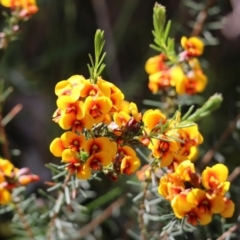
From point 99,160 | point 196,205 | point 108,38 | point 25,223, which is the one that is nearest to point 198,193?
point 196,205

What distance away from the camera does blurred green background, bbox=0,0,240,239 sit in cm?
155

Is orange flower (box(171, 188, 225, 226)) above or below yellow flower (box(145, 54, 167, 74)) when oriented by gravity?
below

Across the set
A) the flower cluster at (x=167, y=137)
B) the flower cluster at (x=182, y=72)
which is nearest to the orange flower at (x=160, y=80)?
the flower cluster at (x=182, y=72)

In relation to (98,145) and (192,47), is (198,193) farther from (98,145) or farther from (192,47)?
(192,47)

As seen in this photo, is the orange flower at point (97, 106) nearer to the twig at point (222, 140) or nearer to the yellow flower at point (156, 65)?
the yellow flower at point (156, 65)

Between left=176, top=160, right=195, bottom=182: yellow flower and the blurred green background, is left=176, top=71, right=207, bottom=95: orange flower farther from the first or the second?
the blurred green background

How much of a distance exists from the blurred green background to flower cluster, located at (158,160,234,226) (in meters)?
0.81

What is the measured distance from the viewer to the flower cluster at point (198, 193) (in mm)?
641

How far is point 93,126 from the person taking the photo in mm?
660

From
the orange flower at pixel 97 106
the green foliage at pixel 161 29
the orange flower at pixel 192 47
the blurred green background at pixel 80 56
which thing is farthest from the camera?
the blurred green background at pixel 80 56

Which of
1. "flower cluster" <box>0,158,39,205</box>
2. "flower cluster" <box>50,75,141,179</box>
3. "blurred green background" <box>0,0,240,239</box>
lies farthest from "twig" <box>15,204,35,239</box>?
"blurred green background" <box>0,0,240,239</box>

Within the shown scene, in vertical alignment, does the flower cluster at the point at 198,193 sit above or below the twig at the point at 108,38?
below

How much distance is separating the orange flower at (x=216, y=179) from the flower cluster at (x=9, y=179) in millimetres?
263

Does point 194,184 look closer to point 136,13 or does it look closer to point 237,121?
point 237,121
